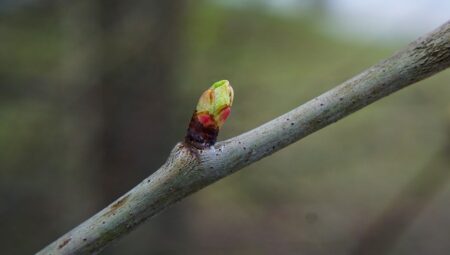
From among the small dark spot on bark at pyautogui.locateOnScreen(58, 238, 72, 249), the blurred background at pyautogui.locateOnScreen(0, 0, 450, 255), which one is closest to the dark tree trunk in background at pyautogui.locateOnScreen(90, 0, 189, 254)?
the blurred background at pyautogui.locateOnScreen(0, 0, 450, 255)

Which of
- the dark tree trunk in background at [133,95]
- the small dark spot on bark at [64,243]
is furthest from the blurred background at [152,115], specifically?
the small dark spot on bark at [64,243]

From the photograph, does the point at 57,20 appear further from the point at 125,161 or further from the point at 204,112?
the point at 204,112

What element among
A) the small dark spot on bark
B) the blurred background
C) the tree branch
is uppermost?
the blurred background

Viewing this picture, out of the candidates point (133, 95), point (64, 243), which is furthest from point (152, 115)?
point (64, 243)

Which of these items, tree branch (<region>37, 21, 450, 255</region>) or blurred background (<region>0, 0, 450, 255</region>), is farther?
blurred background (<region>0, 0, 450, 255</region>)

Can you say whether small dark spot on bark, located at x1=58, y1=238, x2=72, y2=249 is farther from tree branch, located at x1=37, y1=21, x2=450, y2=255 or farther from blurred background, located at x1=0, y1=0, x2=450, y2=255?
blurred background, located at x1=0, y1=0, x2=450, y2=255

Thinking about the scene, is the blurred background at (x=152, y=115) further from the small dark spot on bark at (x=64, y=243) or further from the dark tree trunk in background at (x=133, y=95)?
the small dark spot on bark at (x=64, y=243)

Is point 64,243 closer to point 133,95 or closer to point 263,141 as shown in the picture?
point 263,141
